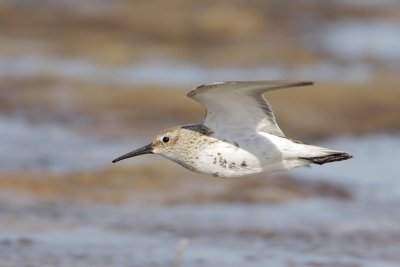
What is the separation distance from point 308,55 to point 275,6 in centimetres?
281

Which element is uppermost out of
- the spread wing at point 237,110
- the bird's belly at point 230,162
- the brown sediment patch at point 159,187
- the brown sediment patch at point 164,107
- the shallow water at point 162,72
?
the shallow water at point 162,72

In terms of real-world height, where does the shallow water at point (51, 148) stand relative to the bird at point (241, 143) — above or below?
above

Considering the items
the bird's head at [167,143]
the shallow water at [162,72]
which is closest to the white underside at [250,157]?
the bird's head at [167,143]

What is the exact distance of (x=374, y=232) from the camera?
9.99m

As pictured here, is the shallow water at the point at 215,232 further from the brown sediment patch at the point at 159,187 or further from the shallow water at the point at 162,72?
the shallow water at the point at 162,72

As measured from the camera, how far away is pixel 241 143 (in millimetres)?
7348

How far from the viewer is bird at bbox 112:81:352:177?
7227mm

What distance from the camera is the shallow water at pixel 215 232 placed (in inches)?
359

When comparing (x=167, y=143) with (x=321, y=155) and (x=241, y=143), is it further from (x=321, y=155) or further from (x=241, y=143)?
(x=321, y=155)

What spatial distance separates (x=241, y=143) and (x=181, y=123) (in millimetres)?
6270

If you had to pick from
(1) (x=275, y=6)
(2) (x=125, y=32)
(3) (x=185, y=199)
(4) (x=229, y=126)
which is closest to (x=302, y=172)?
(3) (x=185, y=199)

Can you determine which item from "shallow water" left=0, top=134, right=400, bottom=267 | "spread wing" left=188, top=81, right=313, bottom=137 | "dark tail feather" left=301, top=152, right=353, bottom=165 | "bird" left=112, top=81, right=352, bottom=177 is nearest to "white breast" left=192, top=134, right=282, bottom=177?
"bird" left=112, top=81, right=352, bottom=177

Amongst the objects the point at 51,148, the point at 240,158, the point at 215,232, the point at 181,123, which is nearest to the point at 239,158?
the point at 240,158

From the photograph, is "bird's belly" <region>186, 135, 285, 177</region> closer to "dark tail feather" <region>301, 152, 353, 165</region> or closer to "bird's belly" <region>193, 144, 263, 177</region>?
"bird's belly" <region>193, 144, 263, 177</region>
